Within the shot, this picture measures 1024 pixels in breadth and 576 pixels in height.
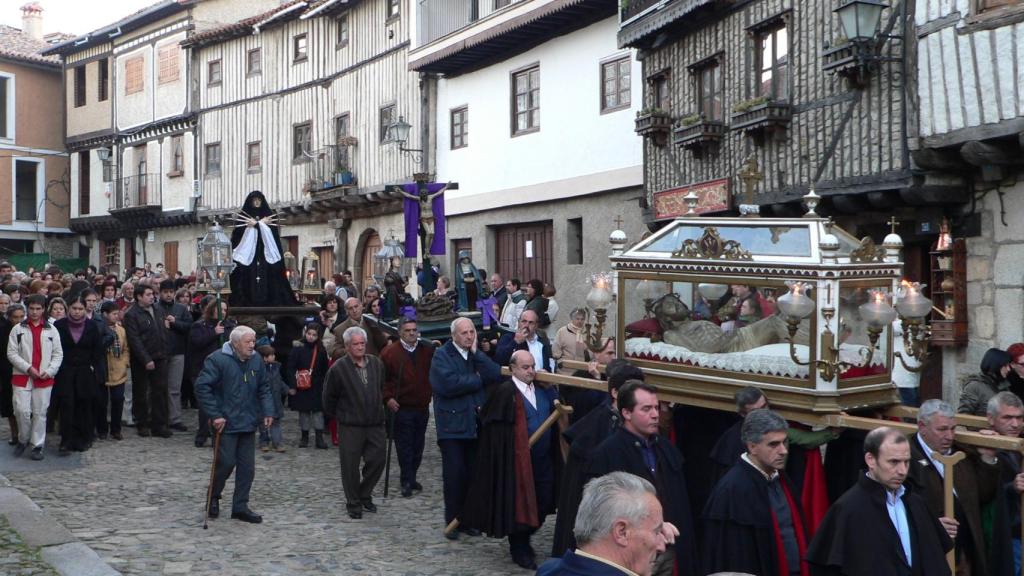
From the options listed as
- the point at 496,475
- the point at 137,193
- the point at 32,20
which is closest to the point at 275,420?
the point at 496,475

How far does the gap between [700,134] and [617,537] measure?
12.7 meters

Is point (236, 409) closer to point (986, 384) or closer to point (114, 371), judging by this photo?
point (114, 371)

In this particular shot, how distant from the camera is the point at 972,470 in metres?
5.96

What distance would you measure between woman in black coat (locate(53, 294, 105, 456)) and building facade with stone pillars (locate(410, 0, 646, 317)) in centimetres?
843

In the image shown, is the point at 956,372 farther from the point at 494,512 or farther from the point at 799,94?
the point at 494,512

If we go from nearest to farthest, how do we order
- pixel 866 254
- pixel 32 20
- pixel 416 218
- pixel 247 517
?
pixel 866 254 → pixel 247 517 → pixel 416 218 → pixel 32 20

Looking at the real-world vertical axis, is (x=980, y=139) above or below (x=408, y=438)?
above

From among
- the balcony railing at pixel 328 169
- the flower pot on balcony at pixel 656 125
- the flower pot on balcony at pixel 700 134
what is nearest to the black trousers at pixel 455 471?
the flower pot on balcony at pixel 700 134

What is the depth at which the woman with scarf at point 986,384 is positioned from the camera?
322 inches

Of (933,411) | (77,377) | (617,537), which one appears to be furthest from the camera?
(77,377)

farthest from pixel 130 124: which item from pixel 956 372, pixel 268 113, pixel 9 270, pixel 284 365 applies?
pixel 956 372

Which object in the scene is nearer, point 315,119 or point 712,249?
point 712,249

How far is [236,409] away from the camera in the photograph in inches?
365

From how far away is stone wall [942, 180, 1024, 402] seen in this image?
1127 centimetres
